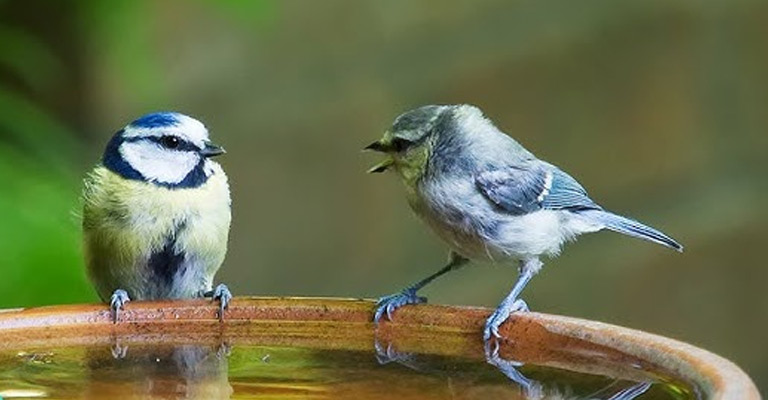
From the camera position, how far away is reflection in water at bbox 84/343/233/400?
1795 mm

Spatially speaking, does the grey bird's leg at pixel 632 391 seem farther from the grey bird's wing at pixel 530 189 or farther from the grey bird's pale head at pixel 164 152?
the grey bird's pale head at pixel 164 152

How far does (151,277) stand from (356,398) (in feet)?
3.08

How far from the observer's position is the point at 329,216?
450cm

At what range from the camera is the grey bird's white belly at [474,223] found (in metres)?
2.46

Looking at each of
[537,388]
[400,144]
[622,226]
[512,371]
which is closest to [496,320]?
[512,371]

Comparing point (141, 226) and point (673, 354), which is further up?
point (141, 226)

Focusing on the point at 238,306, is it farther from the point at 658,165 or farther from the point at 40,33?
the point at 658,165

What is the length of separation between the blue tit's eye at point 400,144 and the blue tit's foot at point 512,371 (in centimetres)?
55

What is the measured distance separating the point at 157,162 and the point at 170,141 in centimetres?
5

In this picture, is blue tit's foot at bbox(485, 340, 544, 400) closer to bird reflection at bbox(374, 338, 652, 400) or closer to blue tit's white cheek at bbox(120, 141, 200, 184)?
bird reflection at bbox(374, 338, 652, 400)

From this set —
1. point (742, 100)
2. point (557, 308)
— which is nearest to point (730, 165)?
point (742, 100)

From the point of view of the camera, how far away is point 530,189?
2.55 metres

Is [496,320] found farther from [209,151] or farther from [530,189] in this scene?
[209,151]

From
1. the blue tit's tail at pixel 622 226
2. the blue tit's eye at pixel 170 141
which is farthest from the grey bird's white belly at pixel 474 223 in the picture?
the blue tit's eye at pixel 170 141
